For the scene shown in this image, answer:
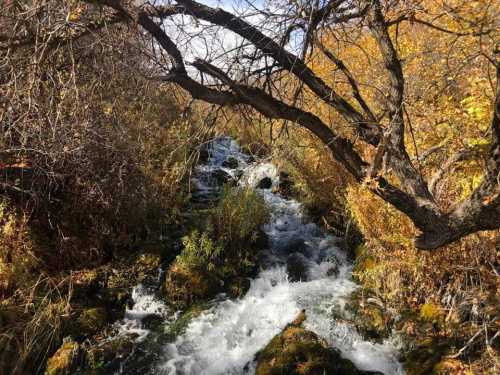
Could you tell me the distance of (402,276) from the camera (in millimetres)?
4793

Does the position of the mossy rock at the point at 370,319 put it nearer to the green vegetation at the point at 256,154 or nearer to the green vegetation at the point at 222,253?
the green vegetation at the point at 256,154

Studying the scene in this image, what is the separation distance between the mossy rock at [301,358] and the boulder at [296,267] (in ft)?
5.24

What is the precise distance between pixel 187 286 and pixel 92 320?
4.34 feet

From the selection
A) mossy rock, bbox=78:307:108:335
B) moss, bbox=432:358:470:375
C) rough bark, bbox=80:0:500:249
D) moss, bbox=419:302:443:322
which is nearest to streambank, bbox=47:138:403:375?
mossy rock, bbox=78:307:108:335

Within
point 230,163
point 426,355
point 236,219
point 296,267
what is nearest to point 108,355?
point 236,219

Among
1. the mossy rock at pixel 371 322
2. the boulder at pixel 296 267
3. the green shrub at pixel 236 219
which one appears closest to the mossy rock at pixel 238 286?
the green shrub at pixel 236 219

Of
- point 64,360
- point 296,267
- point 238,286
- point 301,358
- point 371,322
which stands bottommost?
point 64,360

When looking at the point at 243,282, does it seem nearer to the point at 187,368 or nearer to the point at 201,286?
the point at 201,286

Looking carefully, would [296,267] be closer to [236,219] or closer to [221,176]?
[236,219]

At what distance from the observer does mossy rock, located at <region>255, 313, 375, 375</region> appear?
3994mm

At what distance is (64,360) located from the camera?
13.8ft

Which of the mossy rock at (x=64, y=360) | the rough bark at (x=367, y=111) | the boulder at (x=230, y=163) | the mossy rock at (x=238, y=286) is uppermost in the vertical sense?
the boulder at (x=230, y=163)

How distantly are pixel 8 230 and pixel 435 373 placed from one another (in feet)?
17.7

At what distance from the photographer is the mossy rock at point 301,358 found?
3994mm
